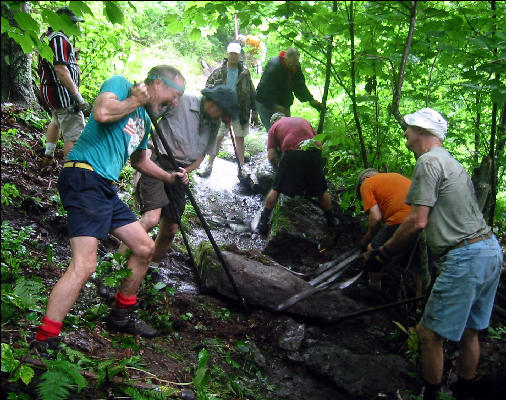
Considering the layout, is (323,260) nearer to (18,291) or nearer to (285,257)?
(285,257)

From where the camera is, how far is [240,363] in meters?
3.97

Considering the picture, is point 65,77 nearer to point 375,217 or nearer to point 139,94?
point 139,94

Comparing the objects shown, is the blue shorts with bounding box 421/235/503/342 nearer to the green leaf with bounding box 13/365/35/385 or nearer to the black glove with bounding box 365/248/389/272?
the black glove with bounding box 365/248/389/272

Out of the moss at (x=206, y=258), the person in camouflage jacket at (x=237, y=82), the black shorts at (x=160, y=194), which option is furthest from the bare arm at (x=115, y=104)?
the person in camouflage jacket at (x=237, y=82)

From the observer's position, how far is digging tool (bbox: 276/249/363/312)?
4.82m

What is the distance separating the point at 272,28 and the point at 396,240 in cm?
309

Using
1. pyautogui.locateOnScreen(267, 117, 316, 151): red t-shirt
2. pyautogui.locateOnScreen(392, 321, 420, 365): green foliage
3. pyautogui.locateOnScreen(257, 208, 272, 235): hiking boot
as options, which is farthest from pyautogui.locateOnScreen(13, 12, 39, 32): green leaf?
pyautogui.locateOnScreen(257, 208, 272, 235): hiking boot

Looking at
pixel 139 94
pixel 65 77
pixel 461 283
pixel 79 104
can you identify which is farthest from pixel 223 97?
pixel 461 283

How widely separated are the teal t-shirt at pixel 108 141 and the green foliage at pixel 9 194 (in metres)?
2.09

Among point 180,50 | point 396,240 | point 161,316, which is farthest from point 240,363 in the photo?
point 180,50

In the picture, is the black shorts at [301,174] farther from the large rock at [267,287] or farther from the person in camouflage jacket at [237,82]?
the person in camouflage jacket at [237,82]

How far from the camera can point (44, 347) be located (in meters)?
2.58

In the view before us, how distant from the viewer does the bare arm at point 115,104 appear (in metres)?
3.08

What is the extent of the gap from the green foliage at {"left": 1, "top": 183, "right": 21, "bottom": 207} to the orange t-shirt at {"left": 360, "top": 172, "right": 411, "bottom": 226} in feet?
14.7
